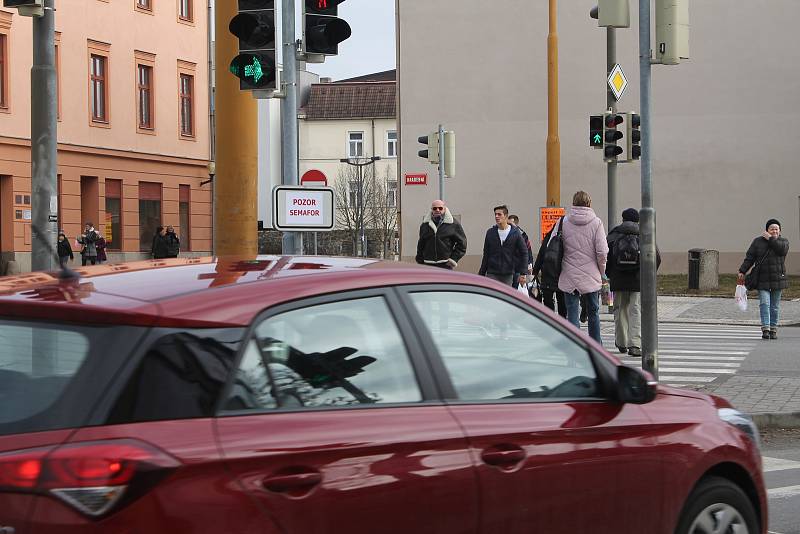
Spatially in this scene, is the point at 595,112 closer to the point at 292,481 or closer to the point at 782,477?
the point at 782,477

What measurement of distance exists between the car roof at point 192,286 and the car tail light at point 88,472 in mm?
390

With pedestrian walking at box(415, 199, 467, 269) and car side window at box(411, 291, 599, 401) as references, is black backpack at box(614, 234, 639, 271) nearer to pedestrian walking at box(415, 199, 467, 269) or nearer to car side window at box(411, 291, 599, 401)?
pedestrian walking at box(415, 199, 467, 269)

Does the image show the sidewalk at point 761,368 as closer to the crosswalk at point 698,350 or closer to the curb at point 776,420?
the curb at point 776,420

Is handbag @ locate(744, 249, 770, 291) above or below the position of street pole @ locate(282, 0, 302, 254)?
below

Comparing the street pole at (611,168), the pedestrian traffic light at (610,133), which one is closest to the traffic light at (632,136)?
the pedestrian traffic light at (610,133)

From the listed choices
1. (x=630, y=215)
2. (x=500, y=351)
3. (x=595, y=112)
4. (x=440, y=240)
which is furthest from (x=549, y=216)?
(x=595, y=112)

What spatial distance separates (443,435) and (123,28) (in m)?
41.4

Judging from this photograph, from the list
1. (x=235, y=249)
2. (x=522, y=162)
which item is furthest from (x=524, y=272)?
(x=522, y=162)

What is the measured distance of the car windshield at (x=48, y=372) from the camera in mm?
3283

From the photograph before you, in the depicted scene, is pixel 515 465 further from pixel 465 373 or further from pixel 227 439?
pixel 227 439

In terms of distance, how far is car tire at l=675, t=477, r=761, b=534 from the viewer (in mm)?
4740

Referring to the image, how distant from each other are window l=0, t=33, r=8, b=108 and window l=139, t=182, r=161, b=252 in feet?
26.3

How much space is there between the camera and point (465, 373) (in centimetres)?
420

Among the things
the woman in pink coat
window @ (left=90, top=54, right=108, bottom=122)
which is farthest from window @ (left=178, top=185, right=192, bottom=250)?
the woman in pink coat
